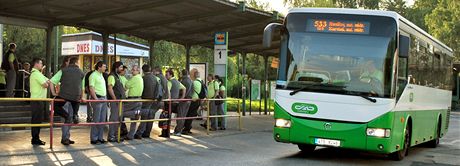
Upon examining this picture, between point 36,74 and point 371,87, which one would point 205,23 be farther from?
point 371,87

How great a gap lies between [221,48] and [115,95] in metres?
5.70

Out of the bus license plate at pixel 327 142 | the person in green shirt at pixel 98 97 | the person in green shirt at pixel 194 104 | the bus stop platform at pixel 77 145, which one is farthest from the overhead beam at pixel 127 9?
the bus license plate at pixel 327 142

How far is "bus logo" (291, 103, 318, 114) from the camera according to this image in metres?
10.9

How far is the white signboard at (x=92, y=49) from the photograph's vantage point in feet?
93.6

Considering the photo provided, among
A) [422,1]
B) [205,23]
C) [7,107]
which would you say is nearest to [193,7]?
[205,23]

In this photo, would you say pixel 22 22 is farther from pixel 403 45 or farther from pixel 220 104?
pixel 403 45

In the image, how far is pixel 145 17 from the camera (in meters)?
17.4

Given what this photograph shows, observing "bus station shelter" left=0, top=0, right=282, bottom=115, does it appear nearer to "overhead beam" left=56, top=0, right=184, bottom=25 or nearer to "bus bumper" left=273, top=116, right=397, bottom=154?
"overhead beam" left=56, top=0, right=184, bottom=25

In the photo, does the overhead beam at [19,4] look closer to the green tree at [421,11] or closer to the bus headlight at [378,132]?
the bus headlight at [378,132]

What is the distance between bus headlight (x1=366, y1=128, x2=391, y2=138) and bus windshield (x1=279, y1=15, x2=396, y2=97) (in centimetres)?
60

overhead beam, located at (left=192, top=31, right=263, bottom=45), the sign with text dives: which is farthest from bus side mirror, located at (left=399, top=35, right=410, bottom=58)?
the sign with text dives

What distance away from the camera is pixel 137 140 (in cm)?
1421

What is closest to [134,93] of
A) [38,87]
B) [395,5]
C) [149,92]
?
[149,92]

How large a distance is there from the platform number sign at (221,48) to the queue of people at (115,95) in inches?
59.4
